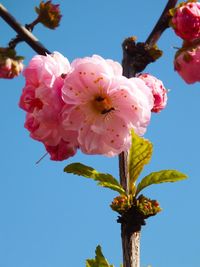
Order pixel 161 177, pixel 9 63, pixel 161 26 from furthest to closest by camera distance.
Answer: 1. pixel 9 63
2. pixel 161 26
3. pixel 161 177

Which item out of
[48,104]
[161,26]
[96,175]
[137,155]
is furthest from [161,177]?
[161,26]

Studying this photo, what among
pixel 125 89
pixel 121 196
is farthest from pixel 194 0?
pixel 121 196

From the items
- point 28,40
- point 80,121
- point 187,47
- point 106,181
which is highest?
point 28,40

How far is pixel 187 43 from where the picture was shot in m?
1.96

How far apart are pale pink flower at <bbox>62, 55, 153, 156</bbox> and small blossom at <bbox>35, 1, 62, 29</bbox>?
0.70m

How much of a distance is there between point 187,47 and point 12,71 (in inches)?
36.3

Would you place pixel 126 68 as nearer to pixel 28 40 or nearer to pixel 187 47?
pixel 187 47

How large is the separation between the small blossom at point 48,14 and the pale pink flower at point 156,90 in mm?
583

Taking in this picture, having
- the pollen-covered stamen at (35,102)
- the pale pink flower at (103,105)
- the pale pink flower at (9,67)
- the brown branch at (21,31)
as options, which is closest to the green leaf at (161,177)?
the pale pink flower at (103,105)

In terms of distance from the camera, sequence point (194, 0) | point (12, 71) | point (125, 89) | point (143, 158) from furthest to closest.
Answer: point (12, 71) → point (194, 0) → point (143, 158) → point (125, 89)

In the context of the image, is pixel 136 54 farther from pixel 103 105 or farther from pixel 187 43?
pixel 103 105

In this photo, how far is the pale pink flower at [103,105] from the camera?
1.77 meters

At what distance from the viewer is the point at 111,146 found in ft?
5.87

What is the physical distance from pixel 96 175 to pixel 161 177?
0.25 meters
